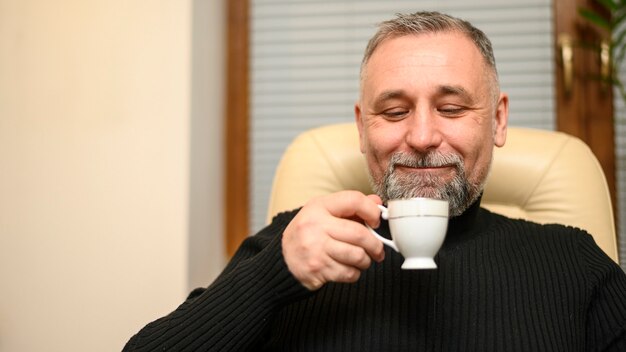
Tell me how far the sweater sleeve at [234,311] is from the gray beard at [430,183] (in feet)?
→ 0.99

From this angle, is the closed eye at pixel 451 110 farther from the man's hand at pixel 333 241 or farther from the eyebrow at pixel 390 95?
the man's hand at pixel 333 241

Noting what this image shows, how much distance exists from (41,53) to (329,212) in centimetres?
130

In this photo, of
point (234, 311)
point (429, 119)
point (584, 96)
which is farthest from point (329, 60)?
point (234, 311)

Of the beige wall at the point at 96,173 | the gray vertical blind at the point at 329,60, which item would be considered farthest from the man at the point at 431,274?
the gray vertical blind at the point at 329,60

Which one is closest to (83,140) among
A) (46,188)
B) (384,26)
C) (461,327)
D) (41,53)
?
(46,188)

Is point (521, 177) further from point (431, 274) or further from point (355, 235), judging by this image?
point (355, 235)

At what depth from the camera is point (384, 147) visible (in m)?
1.15

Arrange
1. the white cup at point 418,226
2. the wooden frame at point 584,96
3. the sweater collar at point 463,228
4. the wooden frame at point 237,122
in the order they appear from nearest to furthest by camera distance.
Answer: the white cup at point 418,226 < the sweater collar at point 463,228 < the wooden frame at point 584,96 < the wooden frame at point 237,122

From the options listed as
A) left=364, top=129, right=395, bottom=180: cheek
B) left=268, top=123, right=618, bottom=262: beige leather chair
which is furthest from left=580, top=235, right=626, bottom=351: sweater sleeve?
left=364, top=129, right=395, bottom=180: cheek

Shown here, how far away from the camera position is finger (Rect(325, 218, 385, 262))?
0.79 meters

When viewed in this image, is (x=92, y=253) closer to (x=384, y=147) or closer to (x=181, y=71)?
(x=181, y=71)

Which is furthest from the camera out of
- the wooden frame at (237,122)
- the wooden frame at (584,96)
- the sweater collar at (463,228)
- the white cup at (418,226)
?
the wooden frame at (237,122)

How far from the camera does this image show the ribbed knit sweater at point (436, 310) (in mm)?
937

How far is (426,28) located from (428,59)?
8cm
